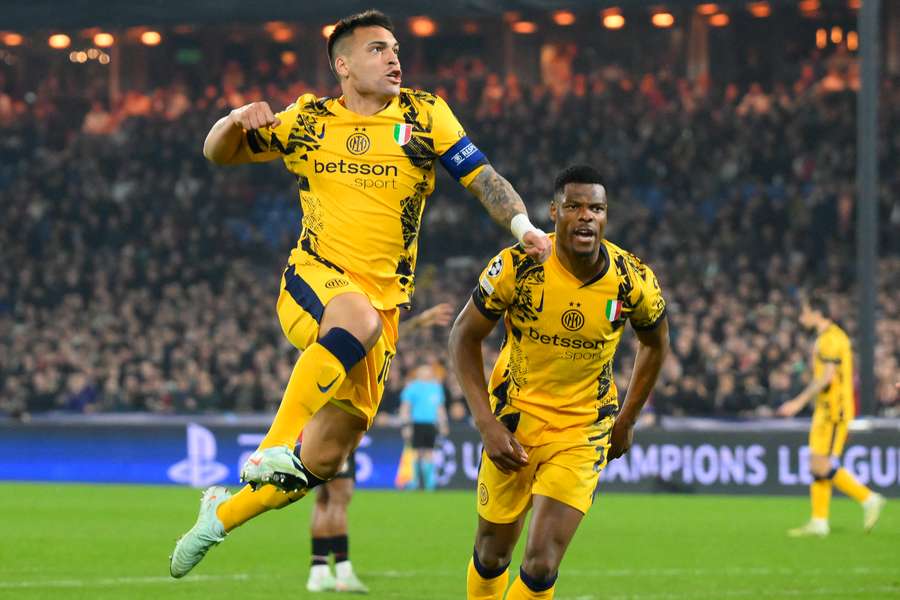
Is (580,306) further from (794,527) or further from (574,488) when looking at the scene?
(794,527)

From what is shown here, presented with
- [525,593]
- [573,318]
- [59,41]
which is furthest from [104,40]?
[525,593]

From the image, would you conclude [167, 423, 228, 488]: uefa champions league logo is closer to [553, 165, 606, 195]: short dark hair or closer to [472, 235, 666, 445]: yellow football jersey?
[472, 235, 666, 445]: yellow football jersey

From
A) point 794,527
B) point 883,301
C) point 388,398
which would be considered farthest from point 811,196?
point 794,527

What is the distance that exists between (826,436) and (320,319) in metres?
10.3

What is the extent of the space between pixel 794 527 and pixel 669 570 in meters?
4.40

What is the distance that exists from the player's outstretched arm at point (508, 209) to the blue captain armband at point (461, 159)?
0.05 meters

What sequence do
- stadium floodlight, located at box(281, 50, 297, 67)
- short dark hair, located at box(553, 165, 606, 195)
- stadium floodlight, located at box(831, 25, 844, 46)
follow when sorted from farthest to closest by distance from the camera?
stadium floodlight, located at box(281, 50, 297, 67)
stadium floodlight, located at box(831, 25, 844, 46)
short dark hair, located at box(553, 165, 606, 195)

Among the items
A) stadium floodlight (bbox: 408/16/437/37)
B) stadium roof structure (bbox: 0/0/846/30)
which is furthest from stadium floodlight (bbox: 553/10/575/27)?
stadium roof structure (bbox: 0/0/846/30)

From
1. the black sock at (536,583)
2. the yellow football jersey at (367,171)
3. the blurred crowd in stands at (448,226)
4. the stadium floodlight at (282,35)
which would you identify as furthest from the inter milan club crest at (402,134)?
the stadium floodlight at (282,35)

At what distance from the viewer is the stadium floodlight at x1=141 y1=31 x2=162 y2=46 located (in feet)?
121

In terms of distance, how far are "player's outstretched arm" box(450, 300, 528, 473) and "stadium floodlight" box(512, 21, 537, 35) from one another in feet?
89.4

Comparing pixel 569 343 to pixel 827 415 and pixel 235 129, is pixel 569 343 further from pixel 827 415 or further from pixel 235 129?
pixel 827 415

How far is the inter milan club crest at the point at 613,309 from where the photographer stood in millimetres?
7914

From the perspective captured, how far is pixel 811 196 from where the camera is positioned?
28.4 metres
